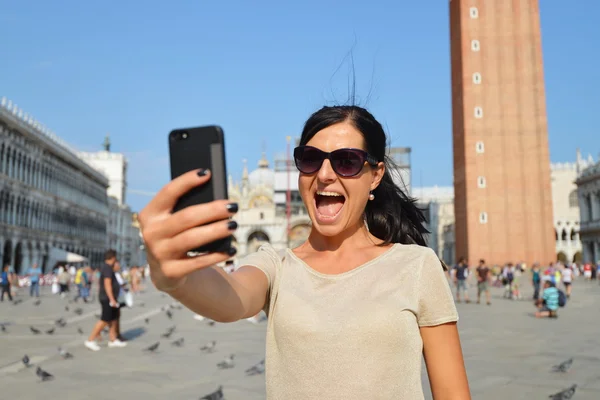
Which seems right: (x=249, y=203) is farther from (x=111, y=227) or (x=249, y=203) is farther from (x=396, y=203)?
(x=396, y=203)

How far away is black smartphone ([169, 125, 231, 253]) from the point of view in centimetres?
103

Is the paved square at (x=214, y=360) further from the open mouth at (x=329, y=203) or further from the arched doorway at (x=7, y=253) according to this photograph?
the arched doorway at (x=7, y=253)

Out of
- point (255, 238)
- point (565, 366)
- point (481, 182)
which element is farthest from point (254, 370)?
point (255, 238)

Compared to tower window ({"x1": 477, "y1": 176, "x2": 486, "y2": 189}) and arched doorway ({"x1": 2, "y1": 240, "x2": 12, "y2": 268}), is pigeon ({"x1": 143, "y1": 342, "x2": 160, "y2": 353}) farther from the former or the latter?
tower window ({"x1": 477, "y1": 176, "x2": 486, "y2": 189})

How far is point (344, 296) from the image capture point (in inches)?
60.8

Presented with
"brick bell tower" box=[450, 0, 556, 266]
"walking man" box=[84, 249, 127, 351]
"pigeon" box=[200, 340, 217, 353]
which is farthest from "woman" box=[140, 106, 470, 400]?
"brick bell tower" box=[450, 0, 556, 266]

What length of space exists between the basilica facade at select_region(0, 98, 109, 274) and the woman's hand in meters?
36.5

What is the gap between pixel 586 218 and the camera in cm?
4947

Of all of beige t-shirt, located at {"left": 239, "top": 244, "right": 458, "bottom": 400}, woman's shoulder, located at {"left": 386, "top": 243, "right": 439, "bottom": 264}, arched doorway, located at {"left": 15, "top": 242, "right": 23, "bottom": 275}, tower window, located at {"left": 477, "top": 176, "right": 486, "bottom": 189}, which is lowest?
arched doorway, located at {"left": 15, "top": 242, "right": 23, "bottom": 275}

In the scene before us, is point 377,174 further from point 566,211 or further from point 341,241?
point 566,211

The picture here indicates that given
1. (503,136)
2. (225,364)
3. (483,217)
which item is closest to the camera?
(225,364)

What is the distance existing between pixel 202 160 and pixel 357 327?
68cm

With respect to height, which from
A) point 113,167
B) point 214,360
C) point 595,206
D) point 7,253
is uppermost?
point 113,167

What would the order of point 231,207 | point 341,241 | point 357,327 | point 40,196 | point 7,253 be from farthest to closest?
1. point 40,196
2. point 7,253
3. point 341,241
4. point 357,327
5. point 231,207
